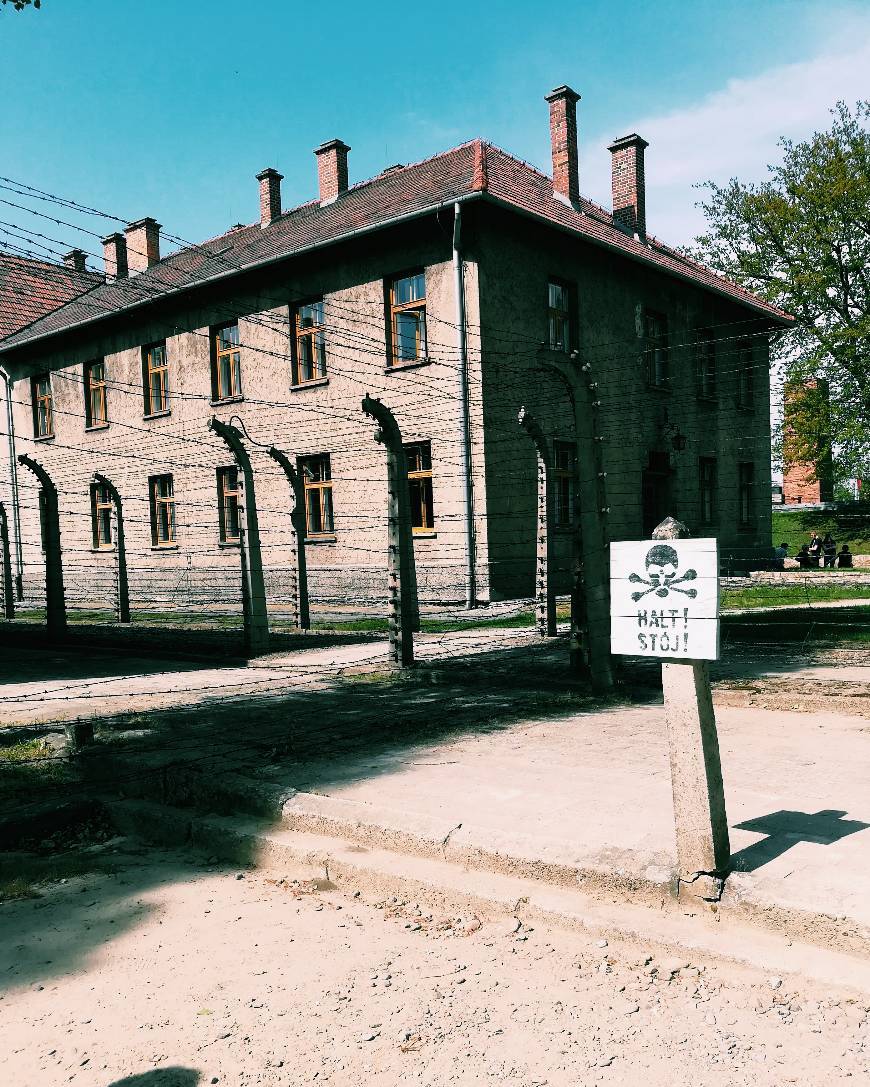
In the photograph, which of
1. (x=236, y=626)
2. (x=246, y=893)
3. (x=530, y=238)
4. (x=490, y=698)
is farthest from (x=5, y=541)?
(x=246, y=893)

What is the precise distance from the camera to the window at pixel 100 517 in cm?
2534

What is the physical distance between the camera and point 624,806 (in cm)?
450

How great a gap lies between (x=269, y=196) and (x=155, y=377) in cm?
577

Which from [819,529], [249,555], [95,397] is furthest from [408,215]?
[819,529]

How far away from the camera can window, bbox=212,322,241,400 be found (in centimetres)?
2156

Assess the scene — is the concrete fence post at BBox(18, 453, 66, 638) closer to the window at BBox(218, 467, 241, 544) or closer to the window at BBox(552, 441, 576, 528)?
the window at BBox(218, 467, 241, 544)

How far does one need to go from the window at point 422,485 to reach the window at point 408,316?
1.76m

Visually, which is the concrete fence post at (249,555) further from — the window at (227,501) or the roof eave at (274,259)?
the window at (227,501)

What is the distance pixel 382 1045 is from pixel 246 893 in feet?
4.87

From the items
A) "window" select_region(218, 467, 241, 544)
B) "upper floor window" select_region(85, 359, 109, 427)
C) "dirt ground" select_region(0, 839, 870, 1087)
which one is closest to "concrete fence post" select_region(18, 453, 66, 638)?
"window" select_region(218, 467, 241, 544)

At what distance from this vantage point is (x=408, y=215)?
54.6ft

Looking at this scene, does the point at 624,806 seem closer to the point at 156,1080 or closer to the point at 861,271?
the point at 156,1080

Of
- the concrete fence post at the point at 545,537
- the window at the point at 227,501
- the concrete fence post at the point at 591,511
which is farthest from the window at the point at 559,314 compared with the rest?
the concrete fence post at the point at 591,511

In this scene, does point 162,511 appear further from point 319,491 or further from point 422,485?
point 422,485
